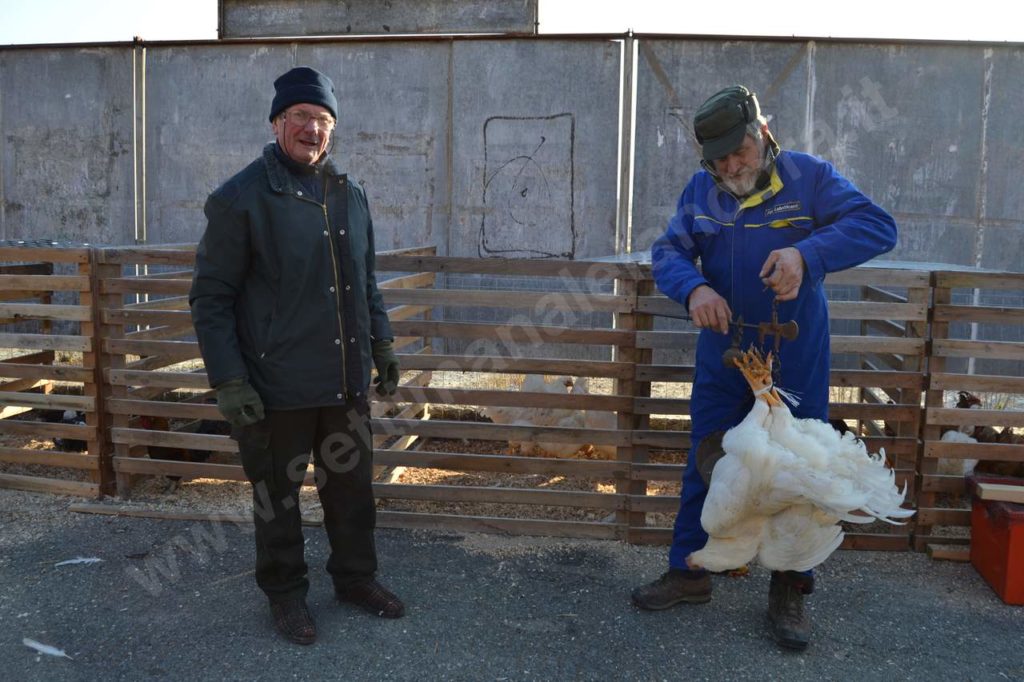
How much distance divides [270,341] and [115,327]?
233 cm

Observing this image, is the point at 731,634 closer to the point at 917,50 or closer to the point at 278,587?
the point at 278,587

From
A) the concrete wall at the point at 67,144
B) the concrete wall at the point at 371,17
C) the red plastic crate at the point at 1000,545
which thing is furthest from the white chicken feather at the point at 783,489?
the concrete wall at the point at 67,144

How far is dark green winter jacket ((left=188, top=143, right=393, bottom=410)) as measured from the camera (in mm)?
3697

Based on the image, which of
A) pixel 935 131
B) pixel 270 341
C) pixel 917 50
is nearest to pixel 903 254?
pixel 935 131

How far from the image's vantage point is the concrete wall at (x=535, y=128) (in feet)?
29.7

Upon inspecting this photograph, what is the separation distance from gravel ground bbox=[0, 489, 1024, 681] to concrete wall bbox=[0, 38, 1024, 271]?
5097mm

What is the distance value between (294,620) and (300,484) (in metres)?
0.59

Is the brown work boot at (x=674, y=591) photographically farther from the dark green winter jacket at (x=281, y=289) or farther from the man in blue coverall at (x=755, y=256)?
the dark green winter jacket at (x=281, y=289)

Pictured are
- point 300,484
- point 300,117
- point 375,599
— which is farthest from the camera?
point 375,599

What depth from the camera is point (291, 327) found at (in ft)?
12.5

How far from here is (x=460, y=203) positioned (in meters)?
9.55

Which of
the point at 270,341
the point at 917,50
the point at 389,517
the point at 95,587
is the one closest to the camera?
the point at 270,341

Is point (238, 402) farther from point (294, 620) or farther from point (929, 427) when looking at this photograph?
point (929, 427)

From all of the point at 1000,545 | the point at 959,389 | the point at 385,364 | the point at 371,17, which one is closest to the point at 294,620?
the point at 385,364
